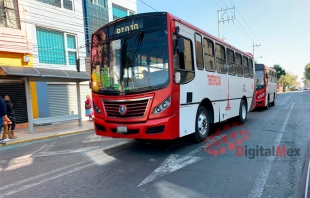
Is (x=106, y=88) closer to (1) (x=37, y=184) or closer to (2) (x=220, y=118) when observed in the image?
(1) (x=37, y=184)

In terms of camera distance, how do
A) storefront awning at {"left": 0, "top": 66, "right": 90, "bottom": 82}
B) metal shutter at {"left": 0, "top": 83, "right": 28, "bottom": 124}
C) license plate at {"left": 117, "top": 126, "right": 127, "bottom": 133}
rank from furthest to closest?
metal shutter at {"left": 0, "top": 83, "right": 28, "bottom": 124}, storefront awning at {"left": 0, "top": 66, "right": 90, "bottom": 82}, license plate at {"left": 117, "top": 126, "right": 127, "bottom": 133}

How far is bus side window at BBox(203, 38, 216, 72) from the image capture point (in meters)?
6.45

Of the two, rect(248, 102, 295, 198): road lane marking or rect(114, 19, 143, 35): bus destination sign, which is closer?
rect(248, 102, 295, 198): road lane marking

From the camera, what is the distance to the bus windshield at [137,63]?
4836 mm

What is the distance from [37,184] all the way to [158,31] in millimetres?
3892

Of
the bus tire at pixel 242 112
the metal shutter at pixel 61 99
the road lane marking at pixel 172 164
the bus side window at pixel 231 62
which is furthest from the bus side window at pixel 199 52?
the metal shutter at pixel 61 99

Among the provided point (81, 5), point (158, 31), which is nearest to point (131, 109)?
point (158, 31)

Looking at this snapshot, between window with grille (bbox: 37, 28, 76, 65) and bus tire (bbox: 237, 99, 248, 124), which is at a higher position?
window with grille (bbox: 37, 28, 76, 65)

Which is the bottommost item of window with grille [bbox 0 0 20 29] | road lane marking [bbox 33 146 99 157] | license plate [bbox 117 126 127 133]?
road lane marking [bbox 33 146 99 157]

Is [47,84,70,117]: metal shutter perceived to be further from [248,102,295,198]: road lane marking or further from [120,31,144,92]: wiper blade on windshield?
[248,102,295,198]: road lane marking

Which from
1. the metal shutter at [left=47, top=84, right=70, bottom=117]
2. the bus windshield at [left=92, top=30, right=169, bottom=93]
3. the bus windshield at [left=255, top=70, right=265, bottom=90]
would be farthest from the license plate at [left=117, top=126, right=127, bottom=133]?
the bus windshield at [left=255, top=70, right=265, bottom=90]

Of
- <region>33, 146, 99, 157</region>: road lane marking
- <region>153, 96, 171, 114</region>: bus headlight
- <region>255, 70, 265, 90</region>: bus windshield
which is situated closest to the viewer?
<region>153, 96, 171, 114</region>: bus headlight

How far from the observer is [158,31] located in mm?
4914

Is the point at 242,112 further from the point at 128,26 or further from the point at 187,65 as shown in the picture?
the point at 128,26
